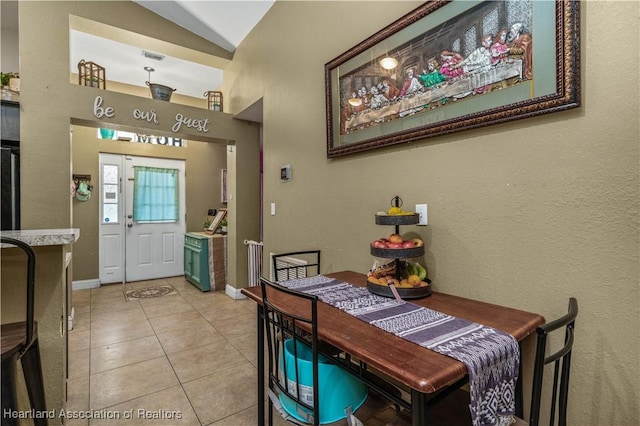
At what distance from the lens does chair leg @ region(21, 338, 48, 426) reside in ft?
4.21

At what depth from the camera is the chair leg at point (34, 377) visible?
1282mm

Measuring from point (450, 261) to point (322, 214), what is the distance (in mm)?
1132

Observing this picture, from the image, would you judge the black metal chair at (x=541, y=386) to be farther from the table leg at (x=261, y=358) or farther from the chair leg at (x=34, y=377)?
the chair leg at (x=34, y=377)

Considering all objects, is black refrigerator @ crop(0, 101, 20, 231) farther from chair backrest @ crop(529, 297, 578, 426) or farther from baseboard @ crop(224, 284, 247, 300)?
chair backrest @ crop(529, 297, 578, 426)

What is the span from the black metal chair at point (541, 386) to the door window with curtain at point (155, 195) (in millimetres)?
5236

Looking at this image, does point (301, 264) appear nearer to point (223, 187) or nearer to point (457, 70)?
point (457, 70)

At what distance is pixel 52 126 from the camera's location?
116 inches

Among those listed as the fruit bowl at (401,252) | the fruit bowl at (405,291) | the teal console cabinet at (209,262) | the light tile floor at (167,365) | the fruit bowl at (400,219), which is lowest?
the light tile floor at (167,365)

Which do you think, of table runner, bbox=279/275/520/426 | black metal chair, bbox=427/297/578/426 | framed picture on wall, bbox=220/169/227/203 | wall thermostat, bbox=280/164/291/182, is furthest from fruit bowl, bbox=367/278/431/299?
framed picture on wall, bbox=220/169/227/203

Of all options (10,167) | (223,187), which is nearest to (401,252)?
(10,167)

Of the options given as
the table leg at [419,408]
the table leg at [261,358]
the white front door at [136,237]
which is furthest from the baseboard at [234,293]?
the table leg at [419,408]

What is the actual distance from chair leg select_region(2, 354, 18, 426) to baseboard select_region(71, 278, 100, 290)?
4.20 m

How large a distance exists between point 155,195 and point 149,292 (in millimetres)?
1662

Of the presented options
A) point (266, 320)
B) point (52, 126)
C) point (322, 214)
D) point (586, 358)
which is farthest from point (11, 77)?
point (586, 358)
